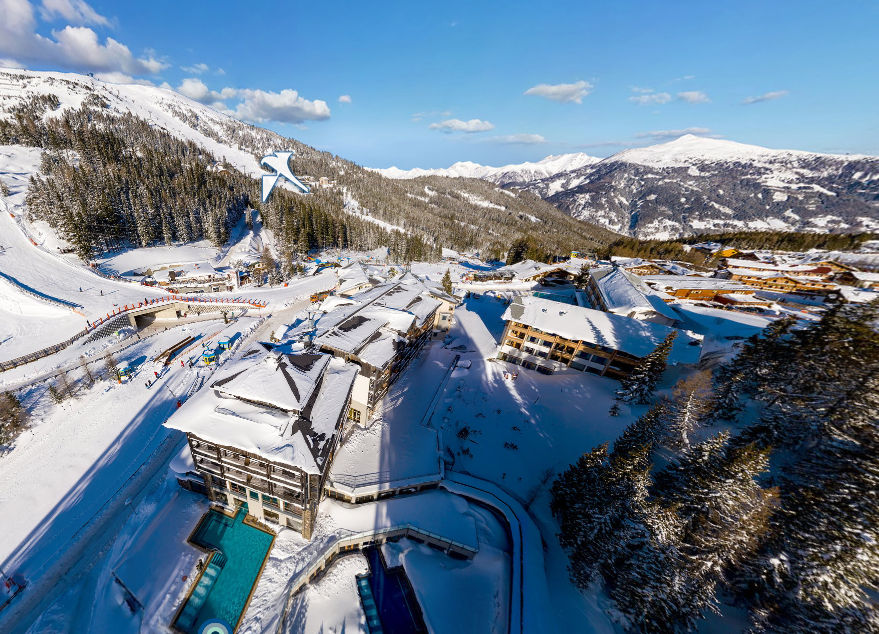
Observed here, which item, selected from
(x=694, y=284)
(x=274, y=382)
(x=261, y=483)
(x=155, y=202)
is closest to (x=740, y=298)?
(x=694, y=284)

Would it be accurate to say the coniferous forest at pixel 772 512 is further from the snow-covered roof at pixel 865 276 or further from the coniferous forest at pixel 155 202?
the coniferous forest at pixel 155 202

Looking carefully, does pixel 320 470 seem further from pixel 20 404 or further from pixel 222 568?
pixel 20 404

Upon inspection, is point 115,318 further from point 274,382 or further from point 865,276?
point 865,276

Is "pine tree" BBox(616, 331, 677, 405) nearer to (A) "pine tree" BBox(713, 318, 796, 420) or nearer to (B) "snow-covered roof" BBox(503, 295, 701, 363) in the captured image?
(A) "pine tree" BBox(713, 318, 796, 420)

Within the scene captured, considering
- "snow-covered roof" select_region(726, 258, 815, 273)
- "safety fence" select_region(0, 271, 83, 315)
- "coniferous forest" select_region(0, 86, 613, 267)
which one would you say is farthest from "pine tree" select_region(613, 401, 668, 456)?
"coniferous forest" select_region(0, 86, 613, 267)

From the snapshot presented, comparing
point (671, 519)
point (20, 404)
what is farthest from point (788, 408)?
point (20, 404)

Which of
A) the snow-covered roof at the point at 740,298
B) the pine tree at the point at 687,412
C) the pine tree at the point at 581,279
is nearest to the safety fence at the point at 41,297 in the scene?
the pine tree at the point at 687,412
